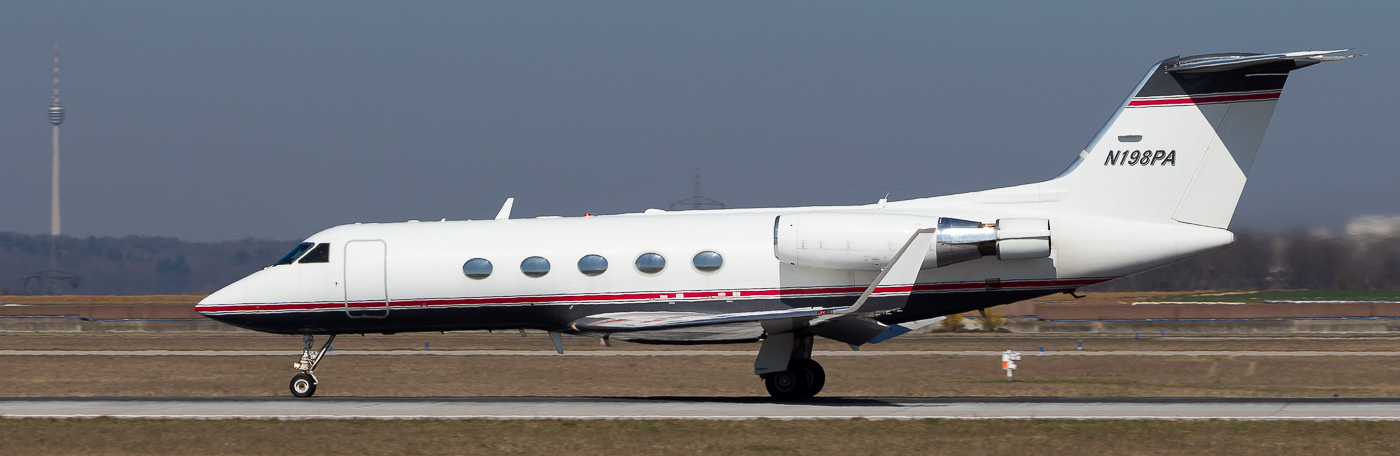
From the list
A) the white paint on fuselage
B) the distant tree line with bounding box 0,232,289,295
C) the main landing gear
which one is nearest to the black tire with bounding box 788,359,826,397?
the main landing gear

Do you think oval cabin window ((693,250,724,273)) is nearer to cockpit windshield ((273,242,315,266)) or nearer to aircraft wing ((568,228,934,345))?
aircraft wing ((568,228,934,345))

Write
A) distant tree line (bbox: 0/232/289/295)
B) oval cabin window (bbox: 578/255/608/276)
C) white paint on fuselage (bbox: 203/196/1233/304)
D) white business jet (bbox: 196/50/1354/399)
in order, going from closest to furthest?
white business jet (bbox: 196/50/1354/399), white paint on fuselage (bbox: 203/196/1233/304), oval cabin window (bbox: 578/255/608/276), distant tree line (bbox: 0/232/289/295)

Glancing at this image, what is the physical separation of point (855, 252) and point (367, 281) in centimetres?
828

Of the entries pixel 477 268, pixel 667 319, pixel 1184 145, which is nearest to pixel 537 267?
pixel 477 268

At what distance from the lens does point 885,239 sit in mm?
20203

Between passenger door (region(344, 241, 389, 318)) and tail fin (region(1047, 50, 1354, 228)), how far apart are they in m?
11.3

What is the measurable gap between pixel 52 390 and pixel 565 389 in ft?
36.3

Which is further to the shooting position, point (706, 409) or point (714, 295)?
point (714, 295)

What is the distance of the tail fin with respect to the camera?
2042 cm

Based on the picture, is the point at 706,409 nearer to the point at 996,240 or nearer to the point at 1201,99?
the point at 996,240

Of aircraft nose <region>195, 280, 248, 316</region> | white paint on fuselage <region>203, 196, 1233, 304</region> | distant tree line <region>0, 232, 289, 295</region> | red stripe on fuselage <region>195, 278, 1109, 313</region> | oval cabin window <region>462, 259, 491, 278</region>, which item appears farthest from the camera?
distant tree line <region>0, 232, 289, 295</region>

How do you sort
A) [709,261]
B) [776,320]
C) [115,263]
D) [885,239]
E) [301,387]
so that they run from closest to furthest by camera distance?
[776,320] < [885,239] < [709,261] < [301,387] < [115,263]

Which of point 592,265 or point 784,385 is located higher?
point 592,265

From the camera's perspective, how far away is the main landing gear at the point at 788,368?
69.2ft
